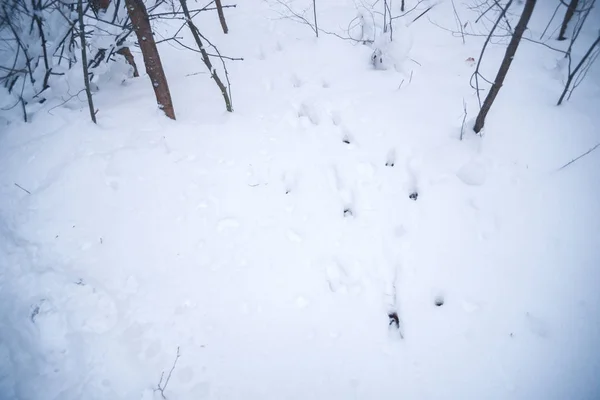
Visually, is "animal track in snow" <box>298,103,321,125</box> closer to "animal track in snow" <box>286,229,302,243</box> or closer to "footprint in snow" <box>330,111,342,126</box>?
"footprint in snow" <box>330,111,342,126</box>

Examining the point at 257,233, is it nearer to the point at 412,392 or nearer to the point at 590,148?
the point at 412,392

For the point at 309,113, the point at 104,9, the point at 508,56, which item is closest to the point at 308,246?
the point at 309,113

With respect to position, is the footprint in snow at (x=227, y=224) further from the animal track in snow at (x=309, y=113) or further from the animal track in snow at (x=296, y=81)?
the animal track in snow at (x=296, y=81)

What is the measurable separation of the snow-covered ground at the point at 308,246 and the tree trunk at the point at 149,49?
0.22m

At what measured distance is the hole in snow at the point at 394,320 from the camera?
1.92m

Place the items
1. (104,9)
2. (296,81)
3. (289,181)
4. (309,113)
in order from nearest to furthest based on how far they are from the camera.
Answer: (289,181)
(309,113)
(104,9)
(296,81)

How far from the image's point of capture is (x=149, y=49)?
2830 millimetres

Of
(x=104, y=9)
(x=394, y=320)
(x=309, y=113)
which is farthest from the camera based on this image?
(x=104, y=9)

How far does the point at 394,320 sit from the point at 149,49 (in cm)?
326

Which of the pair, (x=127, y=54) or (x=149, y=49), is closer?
(x=149, y=49)

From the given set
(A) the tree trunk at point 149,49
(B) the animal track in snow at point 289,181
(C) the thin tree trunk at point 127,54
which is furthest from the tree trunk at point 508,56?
(C) the thin tree trunk at point 127,54

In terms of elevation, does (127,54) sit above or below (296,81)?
above

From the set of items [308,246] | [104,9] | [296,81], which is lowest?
[308,246]

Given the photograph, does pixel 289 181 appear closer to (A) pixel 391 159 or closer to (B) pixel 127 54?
(A) pixel 391 159
